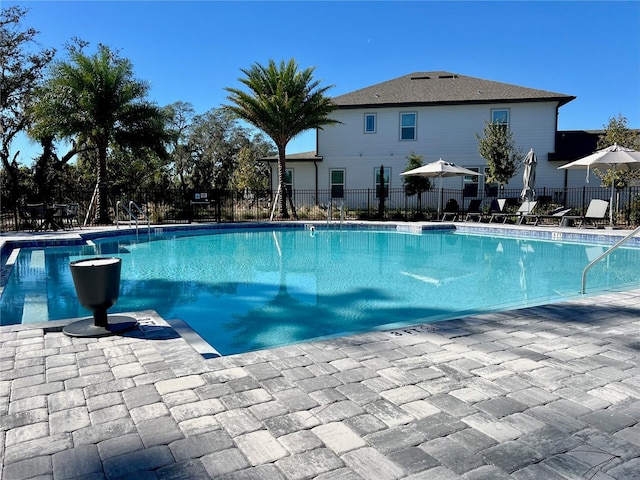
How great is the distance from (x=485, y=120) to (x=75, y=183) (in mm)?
22017

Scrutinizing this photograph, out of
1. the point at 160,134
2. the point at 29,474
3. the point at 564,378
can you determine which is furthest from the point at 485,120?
the point at 29,474

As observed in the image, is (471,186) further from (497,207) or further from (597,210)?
(597,210)

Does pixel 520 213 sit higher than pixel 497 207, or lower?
lower

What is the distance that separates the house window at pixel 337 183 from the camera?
2336 cm

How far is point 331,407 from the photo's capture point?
100 inches

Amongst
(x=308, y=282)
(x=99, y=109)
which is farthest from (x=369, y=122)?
(x=308, y=282)

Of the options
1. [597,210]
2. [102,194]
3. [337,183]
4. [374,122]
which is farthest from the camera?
[337,183]

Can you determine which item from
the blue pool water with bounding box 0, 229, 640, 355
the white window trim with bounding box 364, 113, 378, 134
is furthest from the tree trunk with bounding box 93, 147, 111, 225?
the white window trim with bounding box 364, 113, 378, 134

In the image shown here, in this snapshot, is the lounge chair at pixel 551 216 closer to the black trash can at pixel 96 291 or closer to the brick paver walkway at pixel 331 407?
the brick paver walkway at pixel 331 407

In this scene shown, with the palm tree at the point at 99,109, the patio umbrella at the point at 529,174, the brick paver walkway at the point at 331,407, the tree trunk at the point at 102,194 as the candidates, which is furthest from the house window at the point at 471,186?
the brick paver walkway at the point at 331,407

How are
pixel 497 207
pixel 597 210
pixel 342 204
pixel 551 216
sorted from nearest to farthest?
1. pixel 597 210
2. pixel 551 216
3. pixel 497 207
4. pixel 342 204

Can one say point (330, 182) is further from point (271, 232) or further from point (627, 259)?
point (627, 259)

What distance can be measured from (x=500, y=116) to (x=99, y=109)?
59.0 feet

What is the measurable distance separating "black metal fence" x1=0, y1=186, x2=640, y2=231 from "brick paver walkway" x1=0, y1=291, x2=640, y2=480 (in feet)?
45.9
